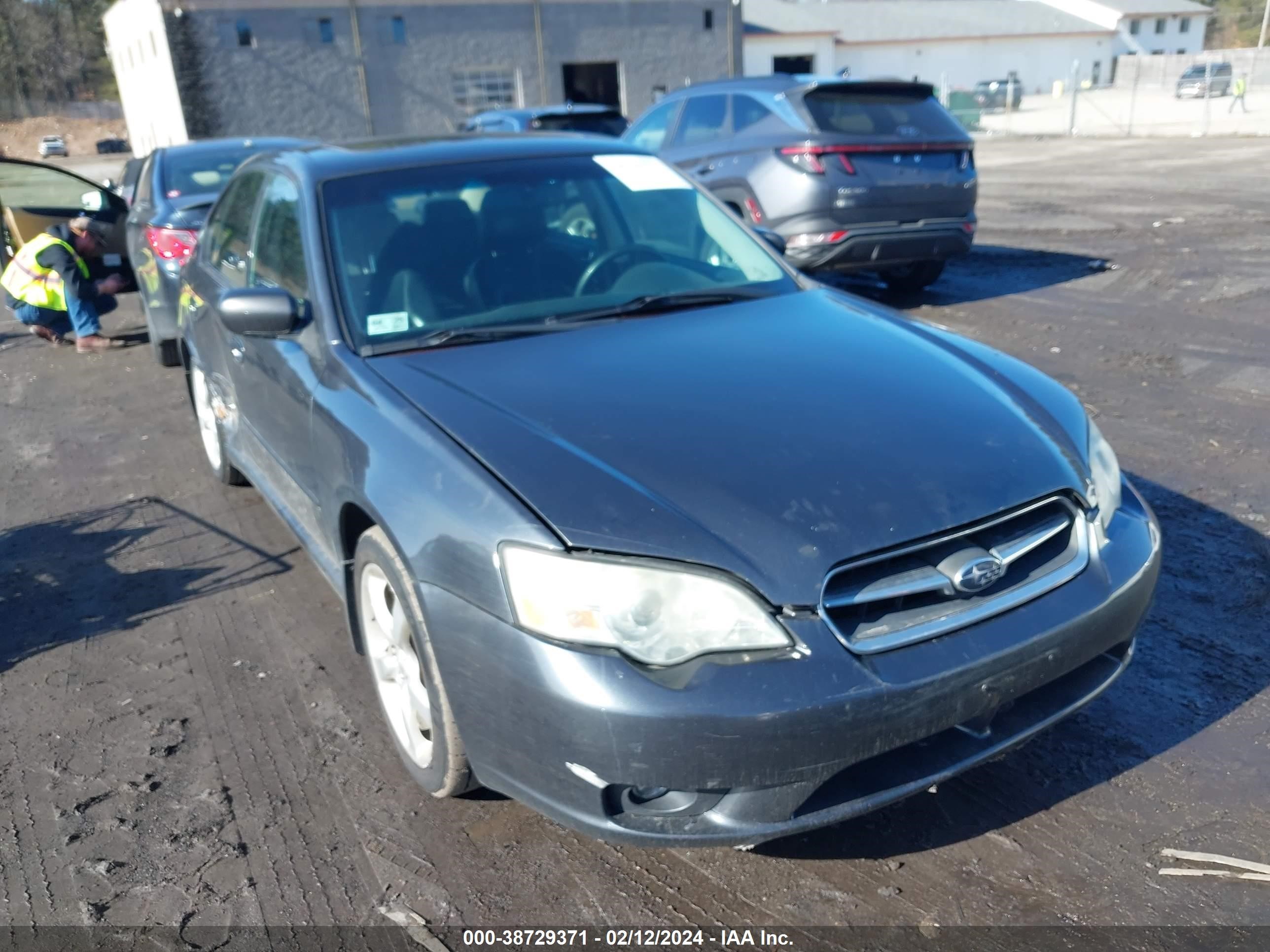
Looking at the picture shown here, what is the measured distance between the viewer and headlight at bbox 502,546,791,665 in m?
2.19

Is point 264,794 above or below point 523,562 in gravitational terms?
below

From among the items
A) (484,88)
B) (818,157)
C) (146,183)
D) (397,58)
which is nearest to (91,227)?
(146,183)

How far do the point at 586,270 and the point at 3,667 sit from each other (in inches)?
100

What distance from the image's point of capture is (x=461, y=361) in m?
3.08

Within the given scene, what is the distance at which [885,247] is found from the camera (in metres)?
7.94

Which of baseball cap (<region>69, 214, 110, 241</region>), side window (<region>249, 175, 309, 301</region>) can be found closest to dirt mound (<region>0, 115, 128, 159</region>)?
baseball cap (<region>69, 214, 110, 241</region>)

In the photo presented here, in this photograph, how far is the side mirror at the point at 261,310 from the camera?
331 cm

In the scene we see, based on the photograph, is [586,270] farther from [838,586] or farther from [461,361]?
[838,586]

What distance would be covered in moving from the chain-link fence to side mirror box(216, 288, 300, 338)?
27.9m

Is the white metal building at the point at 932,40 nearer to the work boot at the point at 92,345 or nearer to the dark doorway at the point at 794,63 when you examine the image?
the dark doorway at the point at 794,63

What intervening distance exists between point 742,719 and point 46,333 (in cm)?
929

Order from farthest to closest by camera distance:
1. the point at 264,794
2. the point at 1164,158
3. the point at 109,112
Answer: the point at 109,112 → the point at 1164,158 → the point at 264,794

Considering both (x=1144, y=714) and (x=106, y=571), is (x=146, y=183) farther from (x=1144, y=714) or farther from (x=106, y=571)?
(x=1144, y=714)

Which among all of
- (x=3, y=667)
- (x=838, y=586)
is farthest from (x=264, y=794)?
(x=838, y=586)
